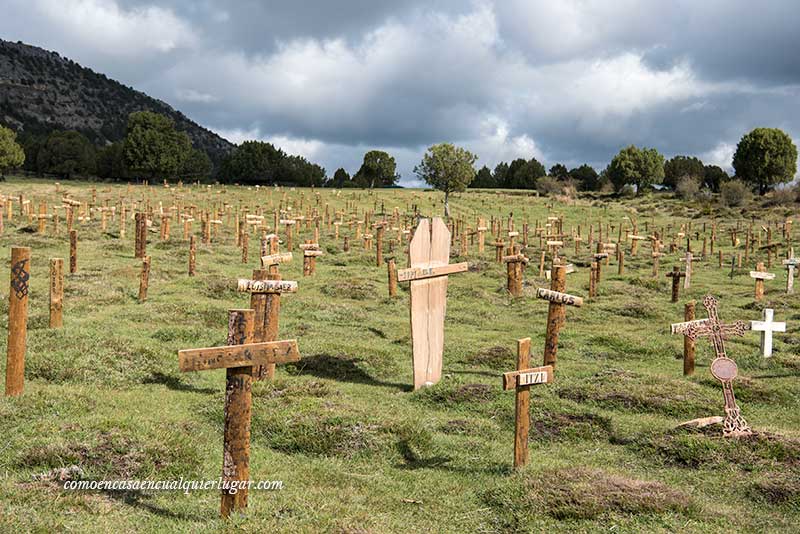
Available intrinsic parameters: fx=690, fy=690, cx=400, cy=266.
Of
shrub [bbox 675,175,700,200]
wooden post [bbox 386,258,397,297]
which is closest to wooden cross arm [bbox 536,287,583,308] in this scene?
wooden post [bbox 386,258,397,297]

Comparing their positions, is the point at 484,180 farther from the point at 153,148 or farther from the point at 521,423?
the point at 521,423

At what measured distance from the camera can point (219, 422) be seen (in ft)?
36.0

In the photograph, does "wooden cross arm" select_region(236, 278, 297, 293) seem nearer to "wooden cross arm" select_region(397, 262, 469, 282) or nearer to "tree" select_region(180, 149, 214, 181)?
"wooden cross arm" select_region(397, 262, 469, 282)

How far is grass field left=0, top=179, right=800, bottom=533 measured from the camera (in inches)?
296

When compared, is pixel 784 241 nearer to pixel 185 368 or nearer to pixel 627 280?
pixel 627 280

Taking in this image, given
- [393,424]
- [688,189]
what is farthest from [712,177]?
[393,424]

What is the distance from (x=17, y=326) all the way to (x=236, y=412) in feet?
20.7

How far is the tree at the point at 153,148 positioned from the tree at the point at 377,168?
29.2 meters

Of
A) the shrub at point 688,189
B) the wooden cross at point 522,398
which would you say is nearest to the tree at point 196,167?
the shrub at point 688,189

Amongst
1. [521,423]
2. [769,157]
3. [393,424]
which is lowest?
[393,424]

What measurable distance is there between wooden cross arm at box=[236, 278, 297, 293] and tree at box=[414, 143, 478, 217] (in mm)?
61122

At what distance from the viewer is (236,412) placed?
6.68m

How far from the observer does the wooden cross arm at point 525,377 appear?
8898 millimetres

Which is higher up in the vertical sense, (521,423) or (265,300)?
(265,300)
